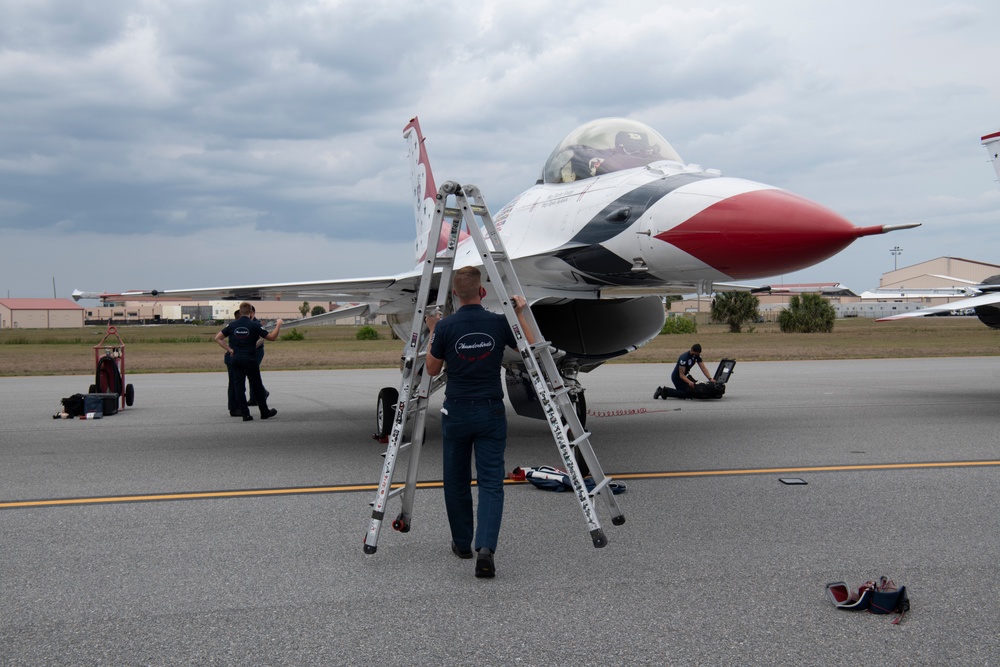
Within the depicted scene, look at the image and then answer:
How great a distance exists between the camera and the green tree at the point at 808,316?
54250 mm

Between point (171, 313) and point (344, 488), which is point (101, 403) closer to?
point (344, 488)

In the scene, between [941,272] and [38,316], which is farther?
[38,316]

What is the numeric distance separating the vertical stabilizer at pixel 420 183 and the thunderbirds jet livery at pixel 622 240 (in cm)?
324

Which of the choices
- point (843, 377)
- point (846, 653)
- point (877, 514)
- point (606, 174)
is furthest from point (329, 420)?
point (843, 377)

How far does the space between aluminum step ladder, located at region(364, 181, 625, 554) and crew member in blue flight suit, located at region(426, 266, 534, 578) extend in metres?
0.30

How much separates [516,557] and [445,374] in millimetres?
1263

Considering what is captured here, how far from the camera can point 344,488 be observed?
276 inches

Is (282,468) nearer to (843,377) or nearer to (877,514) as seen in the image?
(877,514)

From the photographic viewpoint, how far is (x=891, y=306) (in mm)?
99250

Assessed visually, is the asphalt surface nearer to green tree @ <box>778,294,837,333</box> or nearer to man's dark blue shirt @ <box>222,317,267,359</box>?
man's dark blue shirt @ <box>222,317,267,359</box>

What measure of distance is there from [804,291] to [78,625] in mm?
7934

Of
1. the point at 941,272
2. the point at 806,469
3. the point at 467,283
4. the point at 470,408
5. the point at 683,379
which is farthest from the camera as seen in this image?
the point at 941,272

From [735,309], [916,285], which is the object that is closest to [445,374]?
[735,309]

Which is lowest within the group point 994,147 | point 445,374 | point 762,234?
point 445,374
